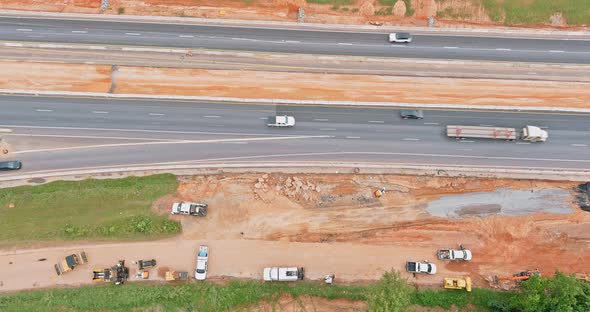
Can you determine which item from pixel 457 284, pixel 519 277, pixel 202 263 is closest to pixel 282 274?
pixel 202 263

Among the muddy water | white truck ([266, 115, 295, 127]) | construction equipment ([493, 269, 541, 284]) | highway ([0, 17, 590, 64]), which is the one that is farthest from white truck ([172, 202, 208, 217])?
construction equipment ([493, 269, 541, 284])

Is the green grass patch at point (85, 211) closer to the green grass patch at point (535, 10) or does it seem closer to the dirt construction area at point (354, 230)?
the dirt construction area at point (354, 230)

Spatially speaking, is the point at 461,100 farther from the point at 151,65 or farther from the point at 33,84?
the point at 33,84

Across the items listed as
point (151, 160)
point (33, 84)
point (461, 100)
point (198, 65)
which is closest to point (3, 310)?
point (151, 160)

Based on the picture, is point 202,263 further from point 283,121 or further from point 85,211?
point 283,121

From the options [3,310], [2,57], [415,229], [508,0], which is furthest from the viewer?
[508,0]

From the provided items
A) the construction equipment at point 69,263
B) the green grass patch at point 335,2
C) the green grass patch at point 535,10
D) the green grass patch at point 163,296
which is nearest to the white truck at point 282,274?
the green grass patch at point 163,296
